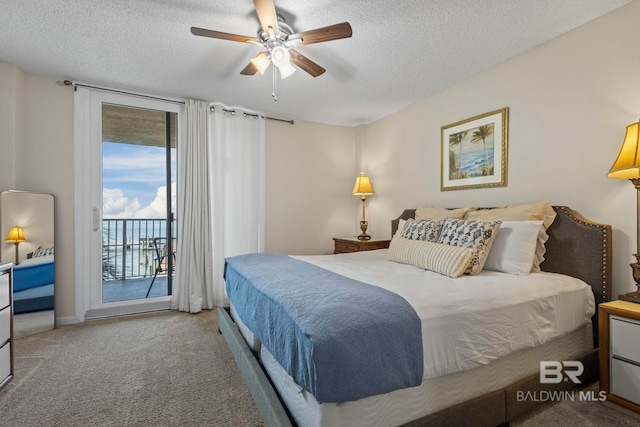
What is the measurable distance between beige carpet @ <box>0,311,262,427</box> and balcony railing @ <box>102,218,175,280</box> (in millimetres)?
2126

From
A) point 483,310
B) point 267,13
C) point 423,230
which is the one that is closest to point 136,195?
point 267,13

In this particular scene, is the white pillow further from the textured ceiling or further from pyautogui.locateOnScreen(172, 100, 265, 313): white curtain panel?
pyautogui.locateOnScreen(172, 100, 265, 313): white curtain panel

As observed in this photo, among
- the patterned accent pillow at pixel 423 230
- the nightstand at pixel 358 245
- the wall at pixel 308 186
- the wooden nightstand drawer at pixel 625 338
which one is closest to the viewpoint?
the wooden nightstand drawer at pixel 625 338

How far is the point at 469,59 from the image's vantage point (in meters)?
2.64

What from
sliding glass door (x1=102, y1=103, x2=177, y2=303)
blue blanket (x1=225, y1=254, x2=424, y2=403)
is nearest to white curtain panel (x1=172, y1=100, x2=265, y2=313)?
sliding glass door (x1=102, y1=103, x2=177, y2=303)

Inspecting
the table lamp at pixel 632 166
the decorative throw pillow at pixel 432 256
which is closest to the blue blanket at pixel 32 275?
the decorative throw pillow at pixel 432 256

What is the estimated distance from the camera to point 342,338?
1088 mm

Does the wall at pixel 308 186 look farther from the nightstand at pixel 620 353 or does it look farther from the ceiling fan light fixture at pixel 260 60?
the nightstand at pixel 620 353

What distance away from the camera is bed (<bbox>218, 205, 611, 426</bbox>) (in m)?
1.17

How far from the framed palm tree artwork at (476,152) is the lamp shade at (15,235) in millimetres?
4175

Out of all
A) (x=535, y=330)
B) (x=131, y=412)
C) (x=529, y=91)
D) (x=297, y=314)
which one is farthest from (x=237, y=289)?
(x=529, y=91)

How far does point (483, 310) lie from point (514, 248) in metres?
0.91

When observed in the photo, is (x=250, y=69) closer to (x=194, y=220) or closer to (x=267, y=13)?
(x=267, y=13)

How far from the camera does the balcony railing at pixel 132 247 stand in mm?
4934
